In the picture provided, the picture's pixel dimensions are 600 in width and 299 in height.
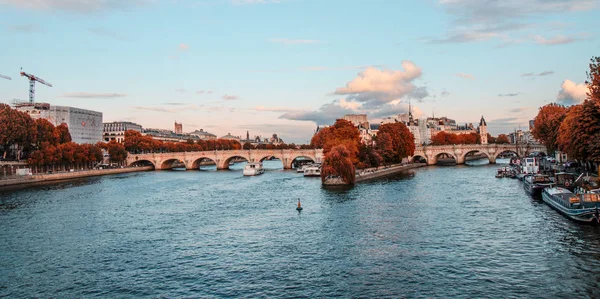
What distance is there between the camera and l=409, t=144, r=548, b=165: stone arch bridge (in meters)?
111

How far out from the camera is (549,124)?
75062 millimetres

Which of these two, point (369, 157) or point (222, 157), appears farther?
point (222, 157)

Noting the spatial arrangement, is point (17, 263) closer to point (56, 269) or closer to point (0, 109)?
point (56, 269)

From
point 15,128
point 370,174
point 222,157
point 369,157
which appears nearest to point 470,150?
point 369,157

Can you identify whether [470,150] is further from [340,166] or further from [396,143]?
[340,166]

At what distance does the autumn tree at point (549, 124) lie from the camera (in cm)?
7219

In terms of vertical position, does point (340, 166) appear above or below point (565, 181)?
above

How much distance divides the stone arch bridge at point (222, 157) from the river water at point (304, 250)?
66612 mm

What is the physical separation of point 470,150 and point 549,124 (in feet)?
133

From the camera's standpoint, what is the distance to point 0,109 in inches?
3339

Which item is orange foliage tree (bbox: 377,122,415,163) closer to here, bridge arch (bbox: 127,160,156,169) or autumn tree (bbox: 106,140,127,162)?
autumn tree (bbox: 106,140,127,162)

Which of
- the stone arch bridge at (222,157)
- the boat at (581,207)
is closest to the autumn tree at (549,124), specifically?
the boat at (581,207)

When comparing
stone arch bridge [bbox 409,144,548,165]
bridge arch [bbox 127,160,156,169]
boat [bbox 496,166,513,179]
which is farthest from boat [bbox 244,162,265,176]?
bridge arch [bbox 127,160,156,169]

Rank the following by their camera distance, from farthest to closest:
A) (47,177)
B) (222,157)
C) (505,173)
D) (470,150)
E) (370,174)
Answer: (222,157) → (470,150) → (47,177) → (370,174) → (505,173)
